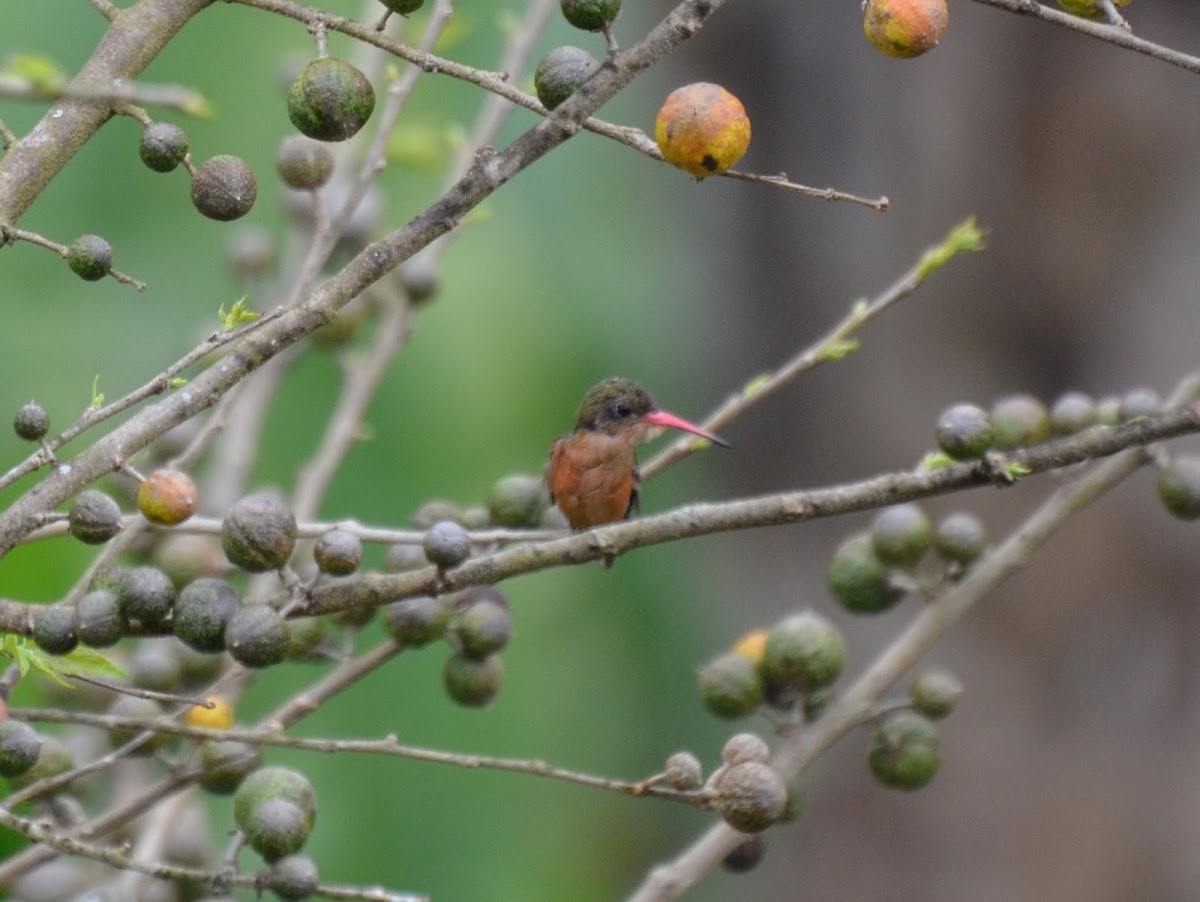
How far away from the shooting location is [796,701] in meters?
1.68

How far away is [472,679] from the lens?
5.30ft

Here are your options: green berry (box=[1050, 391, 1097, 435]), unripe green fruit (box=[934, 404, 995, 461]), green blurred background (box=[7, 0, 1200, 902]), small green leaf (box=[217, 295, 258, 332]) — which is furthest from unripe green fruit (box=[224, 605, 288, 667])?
green blurred background (box=[7, 0, 1200, 902])

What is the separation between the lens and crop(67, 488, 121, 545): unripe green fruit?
120 cm

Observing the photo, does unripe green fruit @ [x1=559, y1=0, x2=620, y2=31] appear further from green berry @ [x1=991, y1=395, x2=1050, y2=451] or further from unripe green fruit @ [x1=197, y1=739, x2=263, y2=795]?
unripe green fruit @ [x1=197, y1=739, x2=263, y2=795]

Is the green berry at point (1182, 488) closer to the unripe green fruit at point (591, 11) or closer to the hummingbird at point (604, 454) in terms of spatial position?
the hummingbird at point (604, 454)

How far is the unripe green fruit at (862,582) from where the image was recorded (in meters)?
1.68

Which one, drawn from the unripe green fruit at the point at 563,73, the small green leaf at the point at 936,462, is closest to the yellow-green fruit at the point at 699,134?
the unripe green fruit at the point at 563,73

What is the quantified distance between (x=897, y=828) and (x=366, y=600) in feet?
9.80

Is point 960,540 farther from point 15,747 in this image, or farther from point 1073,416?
point 15,747

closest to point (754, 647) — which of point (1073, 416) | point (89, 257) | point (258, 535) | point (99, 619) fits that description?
point (1073, 416)

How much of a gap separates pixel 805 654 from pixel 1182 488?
412mm

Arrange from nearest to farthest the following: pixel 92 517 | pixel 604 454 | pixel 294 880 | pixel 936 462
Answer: pixel 92 517 < pixel 294 880 < pixel 936 462 < pixel 604 454

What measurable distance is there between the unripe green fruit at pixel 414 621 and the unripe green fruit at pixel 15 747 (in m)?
0.39

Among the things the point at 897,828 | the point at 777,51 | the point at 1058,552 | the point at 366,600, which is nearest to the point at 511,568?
the point at 366,600
